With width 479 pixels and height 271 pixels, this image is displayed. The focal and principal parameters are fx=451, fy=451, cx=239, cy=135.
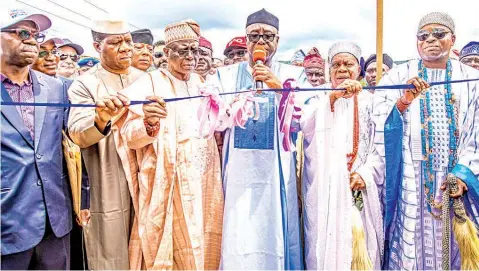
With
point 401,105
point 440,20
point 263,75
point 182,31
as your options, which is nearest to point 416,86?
point 401,105

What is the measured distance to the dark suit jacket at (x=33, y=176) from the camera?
2.57 metres

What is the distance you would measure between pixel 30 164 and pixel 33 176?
75mm

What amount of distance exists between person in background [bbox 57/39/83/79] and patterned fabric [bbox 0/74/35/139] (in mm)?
3276

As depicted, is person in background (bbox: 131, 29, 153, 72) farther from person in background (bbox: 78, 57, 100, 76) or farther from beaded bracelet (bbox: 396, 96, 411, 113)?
beaded bracelet (bbox: 396, 96, 411, 113)

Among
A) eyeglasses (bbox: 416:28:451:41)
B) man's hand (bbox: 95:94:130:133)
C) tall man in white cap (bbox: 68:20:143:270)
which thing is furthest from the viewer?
eyeglasses (bbox: 416:28:451:41)

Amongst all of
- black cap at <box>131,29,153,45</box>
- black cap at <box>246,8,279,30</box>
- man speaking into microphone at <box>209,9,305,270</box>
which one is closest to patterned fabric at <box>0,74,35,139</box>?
man speaking into microphone at <box>209,9,305,270</box>

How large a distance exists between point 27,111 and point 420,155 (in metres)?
2.82

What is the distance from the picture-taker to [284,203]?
10.5 feet

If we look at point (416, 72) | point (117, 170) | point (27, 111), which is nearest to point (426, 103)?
point (416, 72)

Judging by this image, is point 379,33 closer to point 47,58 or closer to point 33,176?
point 33,176

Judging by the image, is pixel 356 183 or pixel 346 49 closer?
pixel 356 183

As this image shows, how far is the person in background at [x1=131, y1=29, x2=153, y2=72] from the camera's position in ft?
15.2

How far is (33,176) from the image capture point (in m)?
2.65

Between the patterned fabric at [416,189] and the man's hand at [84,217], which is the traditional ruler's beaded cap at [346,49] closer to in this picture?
the patterned fabric at [416,189]
